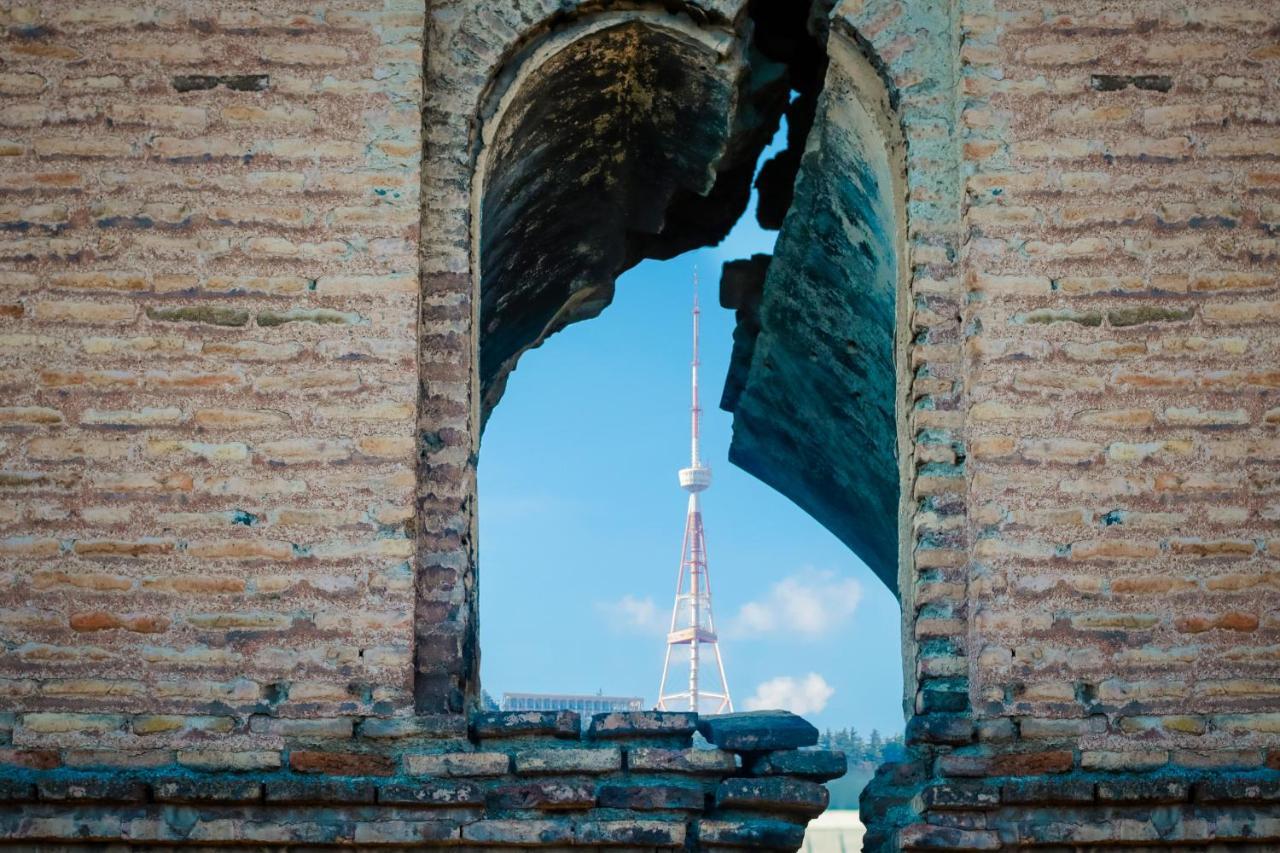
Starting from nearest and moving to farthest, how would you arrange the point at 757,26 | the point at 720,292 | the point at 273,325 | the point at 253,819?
the point at 253,819 < the point at 273,325 < the point at 757,26 < the point at 720,292

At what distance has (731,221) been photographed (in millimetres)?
7570

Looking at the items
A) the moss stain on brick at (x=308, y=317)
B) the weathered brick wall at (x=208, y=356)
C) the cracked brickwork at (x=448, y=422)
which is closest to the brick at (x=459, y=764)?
the cracked brickwork at (x=448, y=422)

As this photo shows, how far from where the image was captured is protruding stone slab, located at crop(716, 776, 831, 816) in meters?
4.75

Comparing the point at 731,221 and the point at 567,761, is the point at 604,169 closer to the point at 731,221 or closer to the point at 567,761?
the point at 731,221

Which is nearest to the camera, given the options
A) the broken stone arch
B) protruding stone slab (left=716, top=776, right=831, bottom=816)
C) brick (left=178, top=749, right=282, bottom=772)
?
brick (left=178, top=749, right=282, bottom=772)

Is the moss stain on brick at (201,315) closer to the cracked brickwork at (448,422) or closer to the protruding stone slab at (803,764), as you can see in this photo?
the cracked brickwork at (448,422)

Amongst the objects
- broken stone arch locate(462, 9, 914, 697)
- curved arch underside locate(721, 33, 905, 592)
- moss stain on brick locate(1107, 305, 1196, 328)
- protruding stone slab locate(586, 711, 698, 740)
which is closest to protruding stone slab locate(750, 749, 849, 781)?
protruding stone slab locate(586, 711, 698, 740)

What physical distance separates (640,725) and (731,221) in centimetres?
337

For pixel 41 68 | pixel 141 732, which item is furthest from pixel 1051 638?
pixel 41 68

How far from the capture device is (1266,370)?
16.5 feet

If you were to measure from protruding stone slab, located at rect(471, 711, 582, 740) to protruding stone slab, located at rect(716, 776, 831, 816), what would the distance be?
20.1 inches

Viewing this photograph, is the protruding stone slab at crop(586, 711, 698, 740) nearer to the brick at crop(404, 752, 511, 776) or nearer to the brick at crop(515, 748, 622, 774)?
the brick at crop(515, 748, 622, 774)

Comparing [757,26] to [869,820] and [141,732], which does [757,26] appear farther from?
[141,732]

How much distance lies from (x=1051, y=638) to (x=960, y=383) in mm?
905
